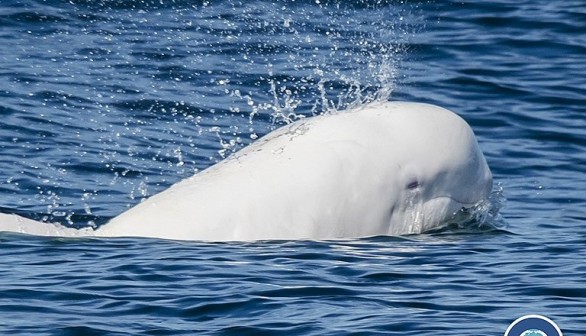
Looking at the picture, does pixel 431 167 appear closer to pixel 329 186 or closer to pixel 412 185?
pixel 412 185

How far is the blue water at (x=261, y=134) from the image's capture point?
10.6m

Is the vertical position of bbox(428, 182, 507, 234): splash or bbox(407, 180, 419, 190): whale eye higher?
bbox(407, 180, 419, 190): whale eye

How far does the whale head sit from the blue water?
0.32 m

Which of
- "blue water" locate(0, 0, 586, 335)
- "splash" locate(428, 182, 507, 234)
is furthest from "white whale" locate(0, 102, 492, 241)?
"blue water" locate(0, 0, 586, 335)

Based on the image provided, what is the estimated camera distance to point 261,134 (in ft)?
62.3

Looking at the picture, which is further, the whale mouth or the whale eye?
the whale mouth

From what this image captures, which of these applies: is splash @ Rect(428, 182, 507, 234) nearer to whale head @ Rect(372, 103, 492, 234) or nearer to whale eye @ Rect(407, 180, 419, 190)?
whale head @ Rect(372, 103, 492, 234)

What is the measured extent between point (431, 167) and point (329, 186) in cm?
95

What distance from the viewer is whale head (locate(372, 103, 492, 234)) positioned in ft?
43.5

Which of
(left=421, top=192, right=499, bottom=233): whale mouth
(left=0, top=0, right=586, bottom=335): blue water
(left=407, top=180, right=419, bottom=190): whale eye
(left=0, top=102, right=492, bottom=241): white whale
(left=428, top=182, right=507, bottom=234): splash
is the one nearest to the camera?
(left=0, top=0, right=586, bottom=335): blue water

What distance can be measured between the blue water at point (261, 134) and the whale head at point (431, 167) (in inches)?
12.6

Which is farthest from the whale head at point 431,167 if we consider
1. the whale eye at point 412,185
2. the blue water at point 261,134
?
the blue water at point 261,134

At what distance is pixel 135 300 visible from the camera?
35.0 feet

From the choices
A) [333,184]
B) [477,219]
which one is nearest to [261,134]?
[477,219]
